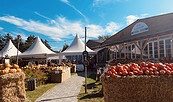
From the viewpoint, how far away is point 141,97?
314cm

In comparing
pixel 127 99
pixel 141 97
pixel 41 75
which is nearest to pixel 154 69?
pixel 141 97

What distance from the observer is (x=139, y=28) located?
16.6 metres

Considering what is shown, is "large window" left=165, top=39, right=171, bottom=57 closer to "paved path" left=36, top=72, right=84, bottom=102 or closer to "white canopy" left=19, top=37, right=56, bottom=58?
"paved path" left=36, top=72, right=84, bottom=102

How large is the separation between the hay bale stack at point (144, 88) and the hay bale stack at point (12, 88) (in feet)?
10.6

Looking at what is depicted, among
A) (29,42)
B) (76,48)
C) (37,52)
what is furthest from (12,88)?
(29,42)

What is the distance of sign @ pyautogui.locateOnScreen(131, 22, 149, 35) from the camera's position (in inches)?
620

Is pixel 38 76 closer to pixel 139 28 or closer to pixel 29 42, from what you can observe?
pixel 139 28

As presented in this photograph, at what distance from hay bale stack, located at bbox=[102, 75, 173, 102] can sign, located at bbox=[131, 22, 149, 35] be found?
1359 cm

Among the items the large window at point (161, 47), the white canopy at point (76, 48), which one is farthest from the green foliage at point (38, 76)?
the large window at point (161, 47)

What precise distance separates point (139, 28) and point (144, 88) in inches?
581

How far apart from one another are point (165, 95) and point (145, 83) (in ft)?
1.65

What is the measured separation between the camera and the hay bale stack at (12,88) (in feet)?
14.8

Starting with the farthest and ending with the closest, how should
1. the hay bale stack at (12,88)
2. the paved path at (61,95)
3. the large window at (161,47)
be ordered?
the large window at (161,47) < the paved path at (61,95) < the hay bale stack at (12,88)

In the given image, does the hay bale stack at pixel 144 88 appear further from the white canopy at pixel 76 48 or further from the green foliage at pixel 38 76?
the white canopy at pixel 76 48
